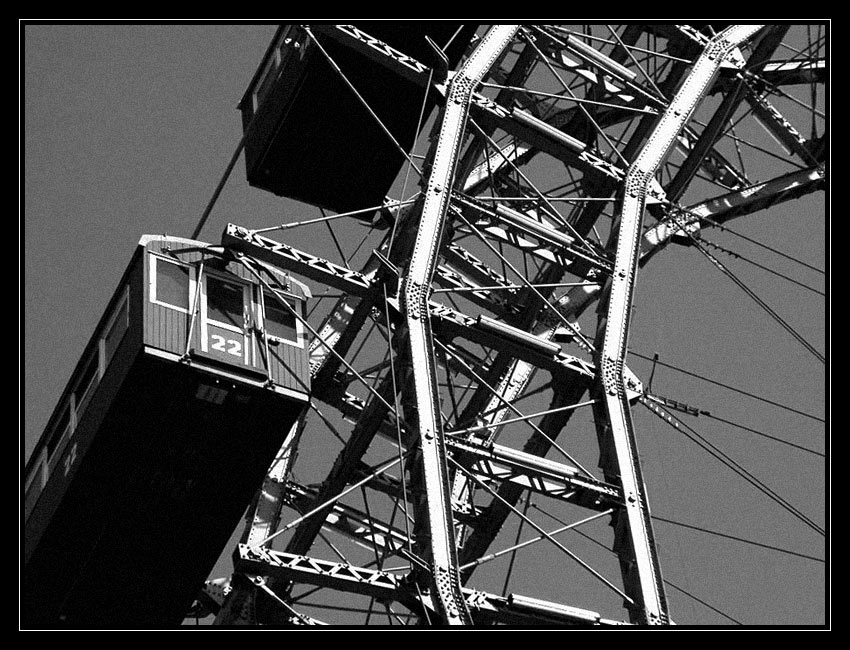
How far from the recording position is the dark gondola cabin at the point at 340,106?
100 feet

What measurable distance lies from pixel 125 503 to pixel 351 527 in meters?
5.14

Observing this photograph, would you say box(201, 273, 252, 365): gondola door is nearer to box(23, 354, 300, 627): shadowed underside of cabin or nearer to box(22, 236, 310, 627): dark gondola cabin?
box(22, 236, 310, 627): dark gondola cabin

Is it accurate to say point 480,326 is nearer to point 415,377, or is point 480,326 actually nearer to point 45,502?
point 415,377

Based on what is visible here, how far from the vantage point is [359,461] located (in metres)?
28.1

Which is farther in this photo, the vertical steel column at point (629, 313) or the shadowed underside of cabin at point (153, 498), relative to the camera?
the shadowed underside of cabin at point (153, 498)

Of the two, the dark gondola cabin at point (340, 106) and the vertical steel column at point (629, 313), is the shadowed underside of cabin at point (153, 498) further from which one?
the dark gondola cabin at point (340, 106)

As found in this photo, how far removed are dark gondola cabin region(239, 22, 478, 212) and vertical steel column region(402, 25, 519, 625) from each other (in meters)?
0.90

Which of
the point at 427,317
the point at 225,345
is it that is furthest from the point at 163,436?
the point at 427,317

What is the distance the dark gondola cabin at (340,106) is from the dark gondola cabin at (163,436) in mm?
4900

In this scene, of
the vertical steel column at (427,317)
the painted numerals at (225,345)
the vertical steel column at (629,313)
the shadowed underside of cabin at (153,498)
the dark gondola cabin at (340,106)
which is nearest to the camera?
the vertical steel column at (427,317)

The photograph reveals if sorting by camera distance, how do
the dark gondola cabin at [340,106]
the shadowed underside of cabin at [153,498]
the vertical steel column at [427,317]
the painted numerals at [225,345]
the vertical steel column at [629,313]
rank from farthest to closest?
the dark gondola cabin at [340,106], the painted numerals at [225,345], the shadowed underside of cabin at [153,498], the vertical steel column at [629,313], the vertical steel column at [427,317]

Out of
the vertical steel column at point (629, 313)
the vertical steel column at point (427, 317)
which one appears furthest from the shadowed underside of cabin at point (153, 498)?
the vertical steel column at point (629, 313)

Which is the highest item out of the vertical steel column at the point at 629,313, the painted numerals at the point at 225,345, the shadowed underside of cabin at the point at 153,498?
the vertical steel column at the point at 629,313

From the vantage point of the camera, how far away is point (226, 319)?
26.6m
